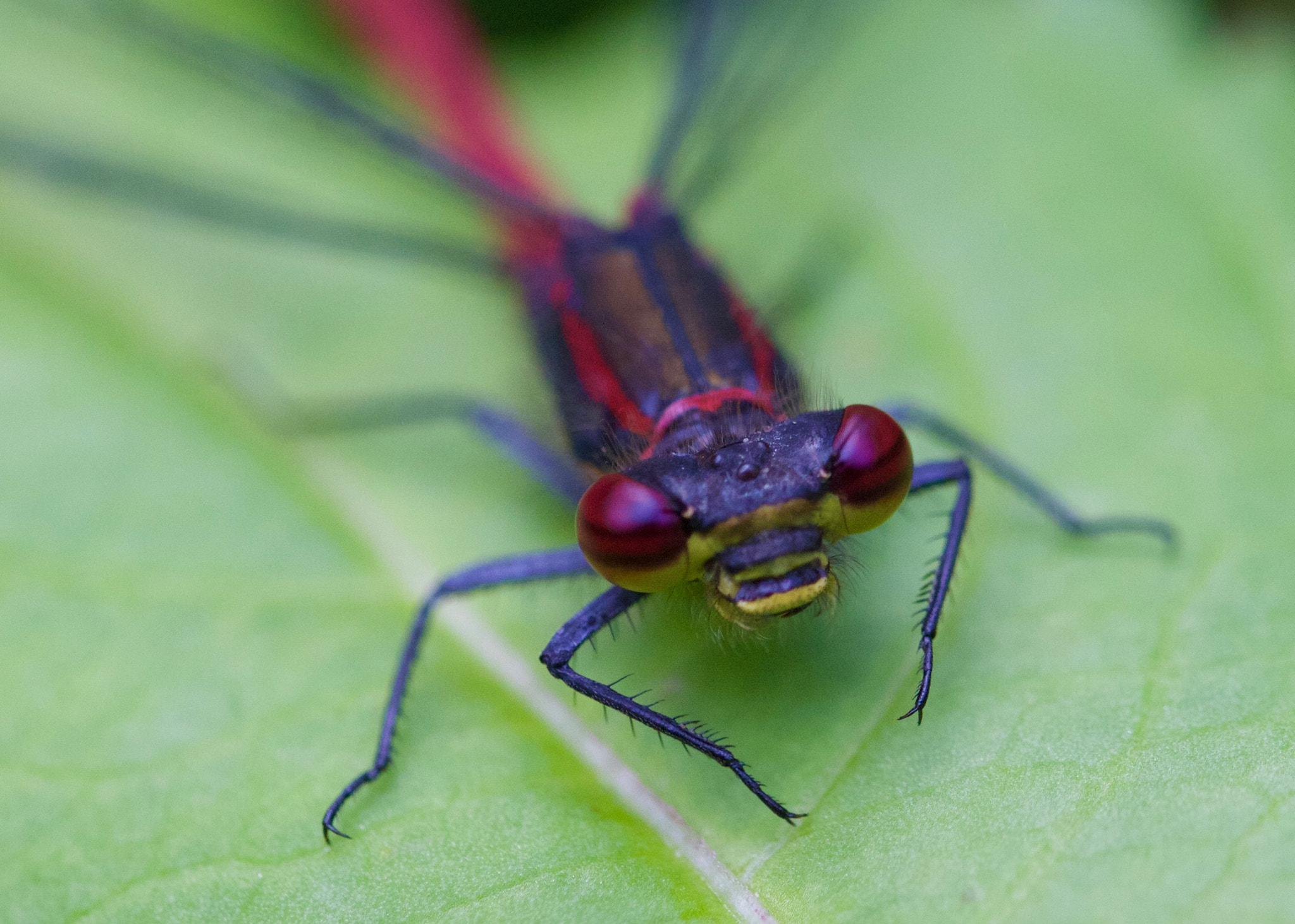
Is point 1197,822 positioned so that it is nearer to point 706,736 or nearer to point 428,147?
point 706,736

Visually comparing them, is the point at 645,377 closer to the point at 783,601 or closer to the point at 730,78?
the point at 783,601

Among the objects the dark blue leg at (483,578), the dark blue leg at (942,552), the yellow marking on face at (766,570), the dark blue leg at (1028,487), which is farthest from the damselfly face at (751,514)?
the dark blue leg at (1028,487)

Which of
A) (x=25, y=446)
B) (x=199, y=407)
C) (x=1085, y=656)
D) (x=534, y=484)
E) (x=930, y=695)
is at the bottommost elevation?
(x=25, y=446)

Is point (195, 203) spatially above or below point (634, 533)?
below

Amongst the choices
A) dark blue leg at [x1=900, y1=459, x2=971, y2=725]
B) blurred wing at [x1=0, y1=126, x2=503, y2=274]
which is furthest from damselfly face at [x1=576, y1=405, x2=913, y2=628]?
blurred wing at [x1=0, y1=126, x2=503, y2=274]

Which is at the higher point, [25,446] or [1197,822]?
[1197,822]

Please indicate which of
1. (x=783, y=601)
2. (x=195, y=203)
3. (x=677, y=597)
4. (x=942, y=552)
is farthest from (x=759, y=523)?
(x=195, y=203)

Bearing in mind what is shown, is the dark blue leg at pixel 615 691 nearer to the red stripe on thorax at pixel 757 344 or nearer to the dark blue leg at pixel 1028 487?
the red stripe on thorax at pixel 757 344

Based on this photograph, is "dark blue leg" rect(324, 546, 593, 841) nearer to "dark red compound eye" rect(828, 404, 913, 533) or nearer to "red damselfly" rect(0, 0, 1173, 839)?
"red damselfly" rect(0, 0, 1173, 839)

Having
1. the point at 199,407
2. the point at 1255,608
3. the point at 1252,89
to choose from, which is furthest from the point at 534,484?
the point at 1252,89
